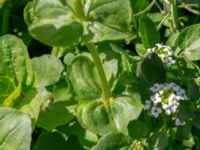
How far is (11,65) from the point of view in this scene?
5.09 ft

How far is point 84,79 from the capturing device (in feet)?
4.97

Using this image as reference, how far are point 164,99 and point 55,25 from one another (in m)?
0.38

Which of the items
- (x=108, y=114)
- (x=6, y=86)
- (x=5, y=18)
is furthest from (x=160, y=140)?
(x=5, y=18)

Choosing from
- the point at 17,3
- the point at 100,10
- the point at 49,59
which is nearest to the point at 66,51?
the point at 49,59

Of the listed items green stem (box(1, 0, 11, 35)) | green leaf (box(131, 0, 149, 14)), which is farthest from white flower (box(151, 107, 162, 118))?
green stem (box(1, 0, 11, 35))

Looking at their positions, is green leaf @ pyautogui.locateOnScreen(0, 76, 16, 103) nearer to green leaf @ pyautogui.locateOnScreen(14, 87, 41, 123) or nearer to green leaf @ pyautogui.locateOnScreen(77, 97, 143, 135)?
green leaf @ pyautogui.locateOnScreen(14, 87, 41, 123)

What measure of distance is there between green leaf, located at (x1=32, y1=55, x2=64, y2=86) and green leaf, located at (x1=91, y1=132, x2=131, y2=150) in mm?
278

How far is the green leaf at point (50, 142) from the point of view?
5.19ft

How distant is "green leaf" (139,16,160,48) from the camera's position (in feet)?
5.08

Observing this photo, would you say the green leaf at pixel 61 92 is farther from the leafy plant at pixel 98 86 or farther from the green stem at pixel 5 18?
the green stem at pixel 5 18

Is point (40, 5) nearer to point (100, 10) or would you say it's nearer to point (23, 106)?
point (100, 10)

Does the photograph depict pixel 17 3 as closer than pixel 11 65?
No

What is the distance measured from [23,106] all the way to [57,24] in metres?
0.34

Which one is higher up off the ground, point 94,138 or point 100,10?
point 100,10
